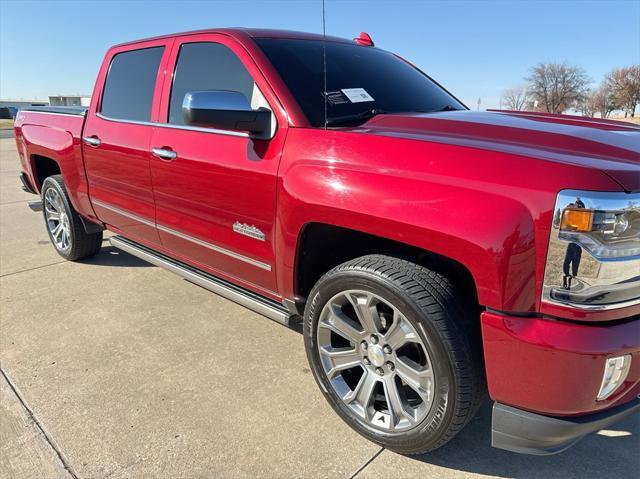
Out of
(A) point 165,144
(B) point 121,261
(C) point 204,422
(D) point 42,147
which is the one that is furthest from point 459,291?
(D) point 42,147

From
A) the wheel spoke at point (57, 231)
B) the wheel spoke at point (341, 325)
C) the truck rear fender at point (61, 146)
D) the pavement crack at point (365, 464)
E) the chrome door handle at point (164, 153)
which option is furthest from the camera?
the wheel spoke at point (57, 231)

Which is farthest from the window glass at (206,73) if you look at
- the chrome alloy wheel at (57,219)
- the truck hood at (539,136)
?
the chrome alloy wheel at (57,219)

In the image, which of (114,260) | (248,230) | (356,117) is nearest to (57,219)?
(114,260)

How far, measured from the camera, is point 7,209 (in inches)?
295

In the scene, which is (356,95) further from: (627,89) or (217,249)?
(627,89)

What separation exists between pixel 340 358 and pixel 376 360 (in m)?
0.21

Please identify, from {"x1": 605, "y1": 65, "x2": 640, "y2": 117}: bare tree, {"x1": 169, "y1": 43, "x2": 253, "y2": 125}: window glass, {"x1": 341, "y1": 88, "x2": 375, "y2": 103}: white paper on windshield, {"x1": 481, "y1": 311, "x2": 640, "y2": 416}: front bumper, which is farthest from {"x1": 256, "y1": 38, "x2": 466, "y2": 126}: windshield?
{"x1": 605, "y1": 65, "x2": 640, "y2": 117}: bare tree

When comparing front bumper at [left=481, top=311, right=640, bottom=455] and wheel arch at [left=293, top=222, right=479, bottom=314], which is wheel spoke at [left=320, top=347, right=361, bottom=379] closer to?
wheel arch at [left=293, top=222, right=479, bottom=314]

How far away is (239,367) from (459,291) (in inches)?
59.8

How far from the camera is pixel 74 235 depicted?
454cm

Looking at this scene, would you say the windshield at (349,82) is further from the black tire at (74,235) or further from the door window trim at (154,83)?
the black tire at (74,235)

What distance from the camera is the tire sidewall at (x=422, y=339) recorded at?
186cm

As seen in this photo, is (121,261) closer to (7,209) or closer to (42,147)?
(42,147)

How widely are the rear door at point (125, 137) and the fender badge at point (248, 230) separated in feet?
3.11
